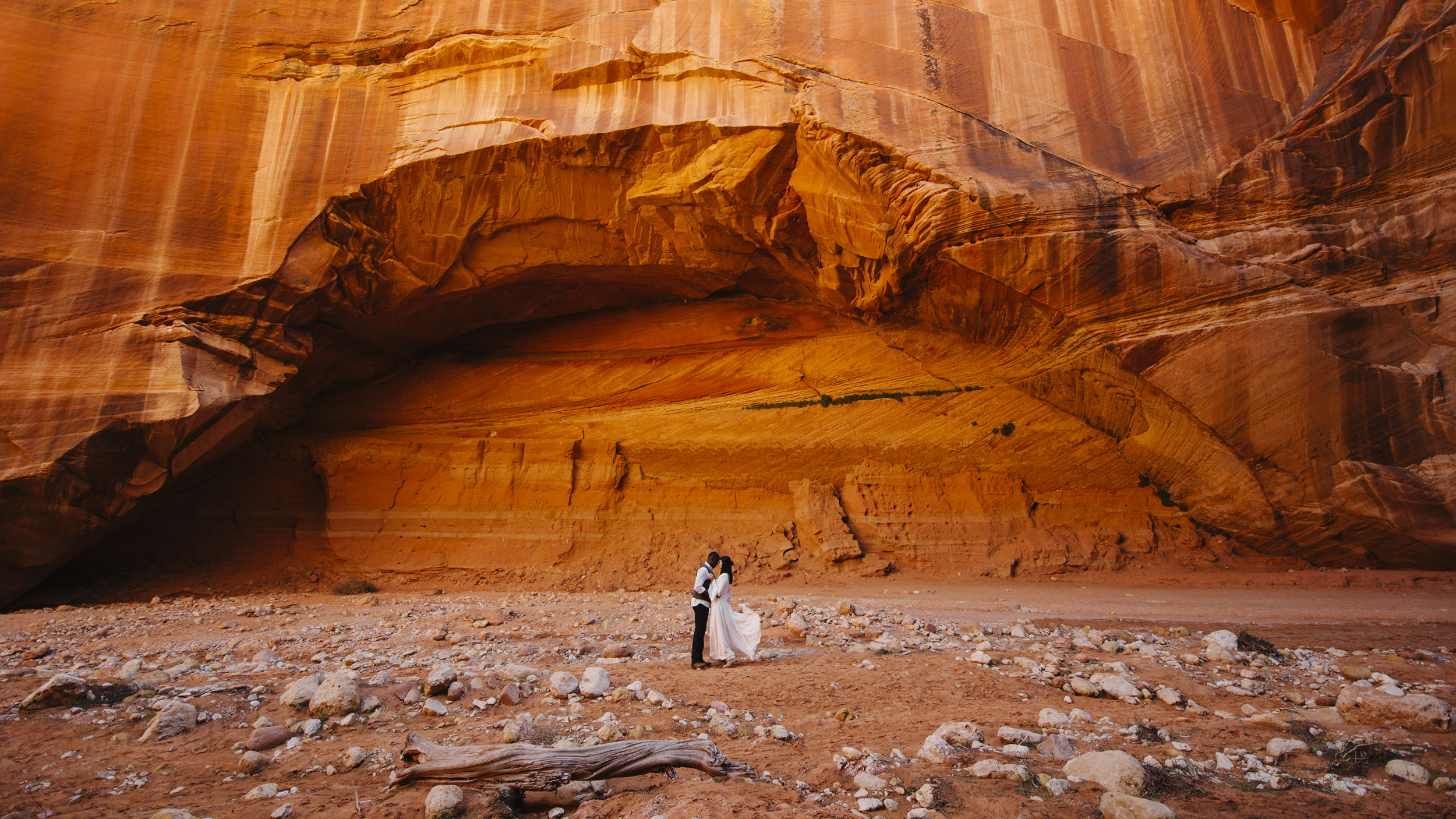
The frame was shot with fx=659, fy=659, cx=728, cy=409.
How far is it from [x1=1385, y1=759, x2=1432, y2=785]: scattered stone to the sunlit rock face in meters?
6.50

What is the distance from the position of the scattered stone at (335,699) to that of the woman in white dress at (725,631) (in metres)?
2.65

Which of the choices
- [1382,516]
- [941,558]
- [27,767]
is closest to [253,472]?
[27,767]

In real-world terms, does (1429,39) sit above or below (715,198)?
above

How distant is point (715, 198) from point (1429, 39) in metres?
9.56

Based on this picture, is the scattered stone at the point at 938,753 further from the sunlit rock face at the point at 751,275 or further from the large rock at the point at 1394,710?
the sunlit rock face at the point at 751,275

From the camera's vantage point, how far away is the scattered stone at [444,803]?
2.67 metres

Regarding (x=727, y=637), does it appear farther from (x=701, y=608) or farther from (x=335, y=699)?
(x=335, y=699)

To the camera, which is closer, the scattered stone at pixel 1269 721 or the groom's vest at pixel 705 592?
the scattered stone at pixel 1269 721

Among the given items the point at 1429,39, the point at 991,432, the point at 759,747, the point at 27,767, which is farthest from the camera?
the point at 991,432

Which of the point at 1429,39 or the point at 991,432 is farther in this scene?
the point at 991,432

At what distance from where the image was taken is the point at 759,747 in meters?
3.57

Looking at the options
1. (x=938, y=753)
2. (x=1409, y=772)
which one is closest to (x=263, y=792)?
(x=938, y=753)

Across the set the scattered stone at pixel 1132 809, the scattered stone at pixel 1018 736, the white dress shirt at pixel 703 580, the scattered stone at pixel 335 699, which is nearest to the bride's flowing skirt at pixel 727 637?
the white dress shirt at pixel 703 580

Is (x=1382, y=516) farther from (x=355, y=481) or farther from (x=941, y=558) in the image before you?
(x=355, y=481)
